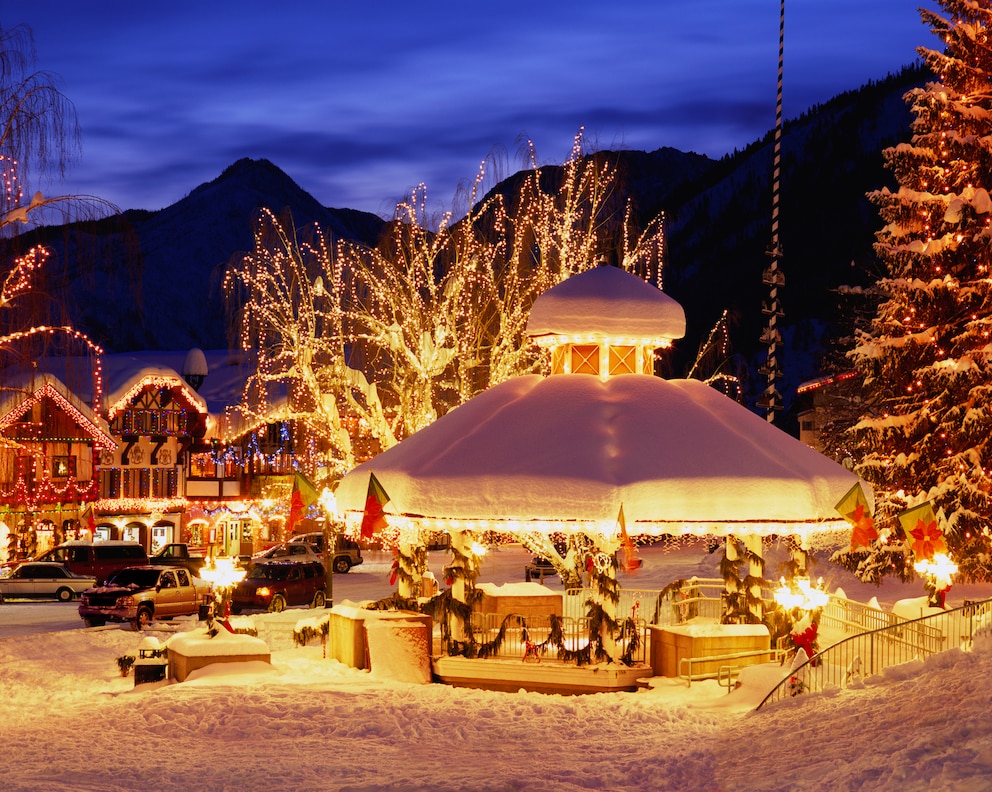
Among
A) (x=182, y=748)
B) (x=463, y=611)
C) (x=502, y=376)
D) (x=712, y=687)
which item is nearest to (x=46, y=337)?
(x=182, y=748)

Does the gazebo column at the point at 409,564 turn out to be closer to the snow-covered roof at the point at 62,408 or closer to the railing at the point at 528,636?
the railing at the point at 528,636

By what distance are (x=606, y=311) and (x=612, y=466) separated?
3949 mm

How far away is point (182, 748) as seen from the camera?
15953 mm

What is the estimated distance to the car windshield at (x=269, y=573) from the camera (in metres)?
36.0

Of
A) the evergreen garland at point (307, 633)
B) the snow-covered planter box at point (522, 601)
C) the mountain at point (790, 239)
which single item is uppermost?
the mountain at point (790, 239)

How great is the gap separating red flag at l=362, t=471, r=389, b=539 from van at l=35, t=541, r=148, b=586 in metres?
25.0

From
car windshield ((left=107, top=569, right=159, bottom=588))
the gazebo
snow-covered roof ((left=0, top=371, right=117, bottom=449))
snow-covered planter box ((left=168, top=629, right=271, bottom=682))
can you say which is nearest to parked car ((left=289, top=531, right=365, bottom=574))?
snow-covered roof ((left=0, top=371, right=117, bottom=449))

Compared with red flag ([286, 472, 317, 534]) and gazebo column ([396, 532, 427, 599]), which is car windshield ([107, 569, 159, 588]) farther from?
gazebo column ([396, 532, 427, 599])

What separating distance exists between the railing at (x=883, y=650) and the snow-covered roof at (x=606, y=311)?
21.6ft

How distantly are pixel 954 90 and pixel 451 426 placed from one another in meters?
15.3

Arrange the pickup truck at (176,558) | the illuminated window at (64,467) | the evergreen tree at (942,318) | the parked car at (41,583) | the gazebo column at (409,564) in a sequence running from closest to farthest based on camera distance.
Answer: the gazebo column at (409,564) < the evergreen tree at (942,318) < the parked car at (41,583) < the pickup truck at (176,558) < the illuminated window at (64,467)

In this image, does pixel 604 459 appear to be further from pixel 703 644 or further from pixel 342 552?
pixel 342 552

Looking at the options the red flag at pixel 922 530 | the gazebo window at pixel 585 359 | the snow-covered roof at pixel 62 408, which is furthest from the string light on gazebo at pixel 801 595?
the snow-covered roof at pixel 62 408

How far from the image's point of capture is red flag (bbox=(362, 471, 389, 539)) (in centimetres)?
2155
